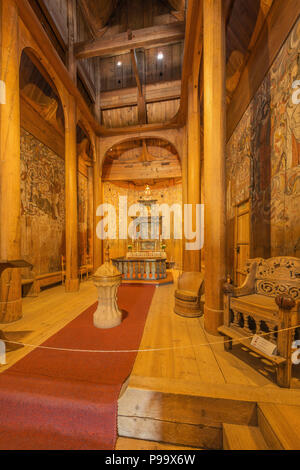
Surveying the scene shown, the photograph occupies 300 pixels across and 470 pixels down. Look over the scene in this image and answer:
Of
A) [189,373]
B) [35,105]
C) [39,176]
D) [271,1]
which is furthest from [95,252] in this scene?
[271,1]

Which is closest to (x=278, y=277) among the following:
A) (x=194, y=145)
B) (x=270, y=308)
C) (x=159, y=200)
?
(x=270, y=308)

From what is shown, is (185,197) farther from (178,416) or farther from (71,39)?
(71,39)

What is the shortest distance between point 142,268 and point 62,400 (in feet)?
18.1

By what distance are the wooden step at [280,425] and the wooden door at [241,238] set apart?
3106 mm

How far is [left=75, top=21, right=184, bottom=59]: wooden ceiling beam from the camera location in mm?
6070

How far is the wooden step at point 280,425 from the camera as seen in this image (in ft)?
4.54

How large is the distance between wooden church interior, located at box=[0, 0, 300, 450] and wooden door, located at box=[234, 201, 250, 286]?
0.18 ft

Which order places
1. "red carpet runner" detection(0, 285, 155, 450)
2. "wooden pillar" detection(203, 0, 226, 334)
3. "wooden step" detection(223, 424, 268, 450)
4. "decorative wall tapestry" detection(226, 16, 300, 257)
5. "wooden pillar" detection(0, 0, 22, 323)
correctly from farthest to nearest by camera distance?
"wooden pillar" detection(0, 0, 22, 323)
"wooden pillar" detection(203, 0, 226, 334)
"decorative wall tapestry" detection(226, 16, 300, 257)
"red carpet runner" detection(0, 285, 155, 450)
"wooden step" detection(223, 424, 268, 450)

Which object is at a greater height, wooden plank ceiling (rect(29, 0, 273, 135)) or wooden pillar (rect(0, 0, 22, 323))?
wooden plank ceiling (rect(29, 0, 273, 135))

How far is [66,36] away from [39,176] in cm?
508

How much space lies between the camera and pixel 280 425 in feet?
4.96

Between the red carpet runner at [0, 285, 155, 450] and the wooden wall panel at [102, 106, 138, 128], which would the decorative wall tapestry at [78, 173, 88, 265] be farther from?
the red carpet runner at [0, 285, 155, 450]

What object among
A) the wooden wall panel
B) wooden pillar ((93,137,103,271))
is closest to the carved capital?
wooden pillar ((93,137,103,271))

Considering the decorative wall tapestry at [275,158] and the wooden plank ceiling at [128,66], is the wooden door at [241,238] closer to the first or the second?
the decorative wall tapestry at [275,158]
